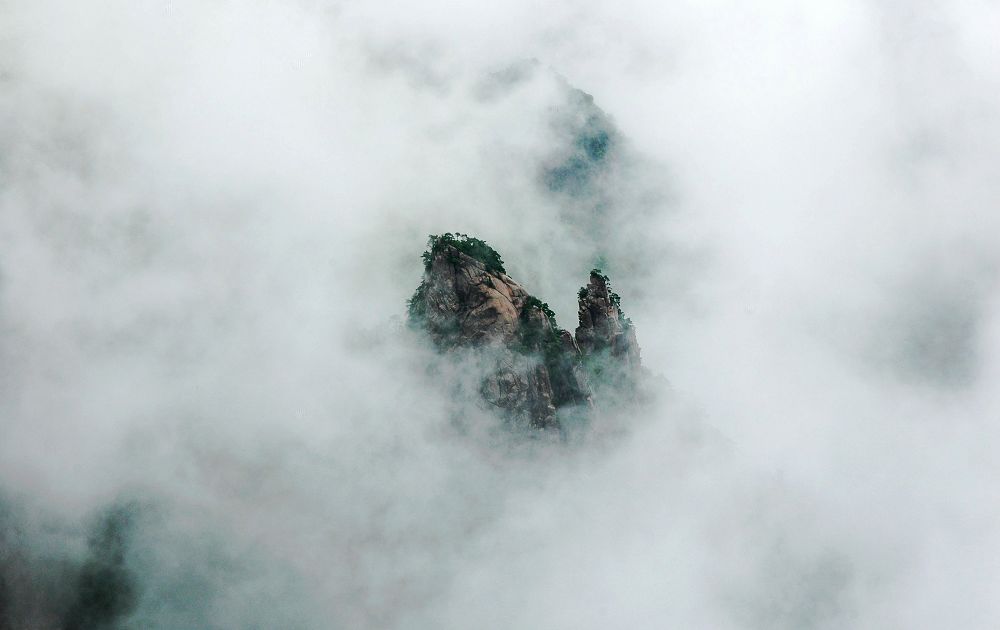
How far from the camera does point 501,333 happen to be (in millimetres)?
163375

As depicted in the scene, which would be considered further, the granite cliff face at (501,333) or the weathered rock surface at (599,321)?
the weathered rock surface at (599,321)

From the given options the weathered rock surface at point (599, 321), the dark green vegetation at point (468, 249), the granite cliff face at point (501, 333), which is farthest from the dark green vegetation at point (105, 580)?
the weathered rock surface at point (599, 321)

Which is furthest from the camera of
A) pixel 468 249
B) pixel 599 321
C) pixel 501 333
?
pixel 599 321

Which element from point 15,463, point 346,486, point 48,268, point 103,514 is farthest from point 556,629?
point 48,268

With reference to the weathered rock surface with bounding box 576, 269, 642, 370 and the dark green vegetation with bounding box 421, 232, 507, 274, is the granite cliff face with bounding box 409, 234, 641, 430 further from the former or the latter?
the weathered rock surface with bounding box 576, 269, 642, 370

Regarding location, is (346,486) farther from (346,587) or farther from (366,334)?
(366,334)

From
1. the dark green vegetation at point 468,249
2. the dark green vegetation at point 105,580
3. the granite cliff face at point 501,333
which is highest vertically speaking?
the dark green vegetation at point 468,249

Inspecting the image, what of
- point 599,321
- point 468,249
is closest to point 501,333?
point 468,249

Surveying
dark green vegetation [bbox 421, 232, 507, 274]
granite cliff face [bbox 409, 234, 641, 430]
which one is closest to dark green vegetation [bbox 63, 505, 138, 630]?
granite cliff face [bbox 409, 234, 641, 430]

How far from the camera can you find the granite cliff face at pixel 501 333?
164 meters

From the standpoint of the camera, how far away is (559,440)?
563 feet

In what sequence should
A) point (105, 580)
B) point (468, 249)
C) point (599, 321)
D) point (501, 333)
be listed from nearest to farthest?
point (501, 333) → point (105, 580) → point (468, 249) → point (599, 321)

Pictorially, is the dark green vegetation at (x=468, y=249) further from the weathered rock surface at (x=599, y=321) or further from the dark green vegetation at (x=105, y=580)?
the dark green vegetation at (x=105, y=580)

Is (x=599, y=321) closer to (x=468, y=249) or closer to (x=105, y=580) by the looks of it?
(x=468, y=249)
